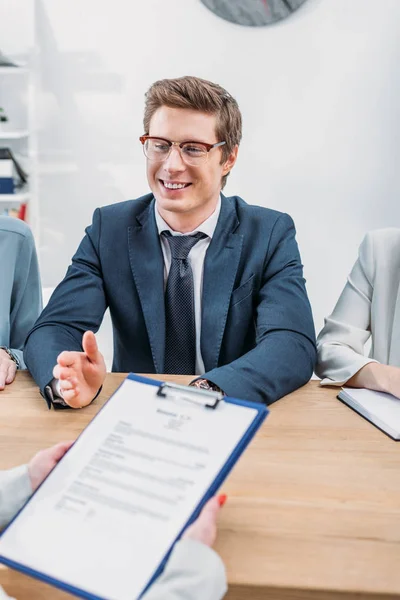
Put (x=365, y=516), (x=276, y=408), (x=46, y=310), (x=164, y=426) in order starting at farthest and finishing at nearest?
(x=46, y=310) < (x=276, y=408) < (x=365, y=516) < (x=164, y=426)

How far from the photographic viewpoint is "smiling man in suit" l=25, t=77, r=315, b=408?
1742 millimetres

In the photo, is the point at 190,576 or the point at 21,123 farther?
the point at 21,123

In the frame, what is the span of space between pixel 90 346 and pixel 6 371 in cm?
39

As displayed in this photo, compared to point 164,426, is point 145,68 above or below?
above

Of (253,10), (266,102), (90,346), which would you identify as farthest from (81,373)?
(253,10)

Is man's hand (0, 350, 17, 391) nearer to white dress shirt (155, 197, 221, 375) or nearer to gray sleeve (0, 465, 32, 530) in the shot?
white dress shirt (155, 197, 221, 375)

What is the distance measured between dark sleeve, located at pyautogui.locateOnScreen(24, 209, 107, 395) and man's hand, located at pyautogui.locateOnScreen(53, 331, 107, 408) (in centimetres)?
14

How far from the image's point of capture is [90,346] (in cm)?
123

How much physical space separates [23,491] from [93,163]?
311 cm

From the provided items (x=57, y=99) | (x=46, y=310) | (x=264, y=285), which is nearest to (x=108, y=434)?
(x=46, y=310)

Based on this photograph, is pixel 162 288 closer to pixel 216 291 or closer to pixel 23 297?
pixel 216 291

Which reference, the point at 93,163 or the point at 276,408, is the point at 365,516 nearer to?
the point at 276,408

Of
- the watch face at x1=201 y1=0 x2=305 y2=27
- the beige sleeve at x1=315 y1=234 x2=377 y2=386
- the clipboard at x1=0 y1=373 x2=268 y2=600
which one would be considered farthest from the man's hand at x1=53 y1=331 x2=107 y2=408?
the watch face at x1=201 y1=0 x2=305 y2=27

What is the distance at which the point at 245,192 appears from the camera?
376 cm
